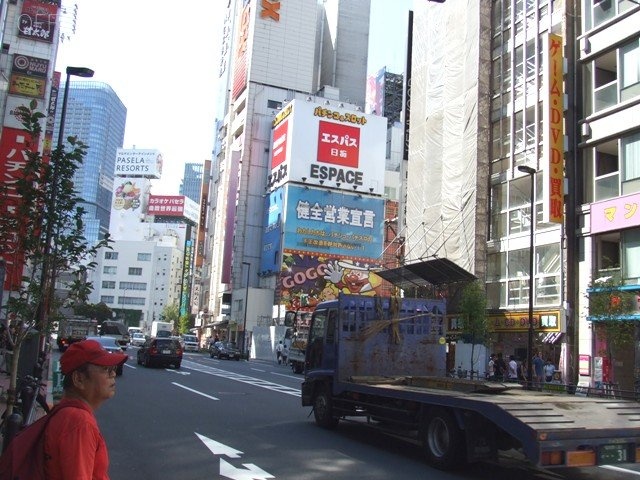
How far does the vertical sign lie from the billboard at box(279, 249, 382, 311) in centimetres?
4322

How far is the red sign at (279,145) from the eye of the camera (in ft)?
251

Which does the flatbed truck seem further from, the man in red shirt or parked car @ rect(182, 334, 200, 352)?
parked car @ rect(182, 334, 200, 352)

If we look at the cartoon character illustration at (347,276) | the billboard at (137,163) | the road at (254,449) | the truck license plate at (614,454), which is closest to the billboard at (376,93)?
the cartoon character illustration at (347,276)

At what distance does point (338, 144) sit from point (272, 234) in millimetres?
13943

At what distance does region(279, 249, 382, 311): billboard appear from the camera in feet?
231

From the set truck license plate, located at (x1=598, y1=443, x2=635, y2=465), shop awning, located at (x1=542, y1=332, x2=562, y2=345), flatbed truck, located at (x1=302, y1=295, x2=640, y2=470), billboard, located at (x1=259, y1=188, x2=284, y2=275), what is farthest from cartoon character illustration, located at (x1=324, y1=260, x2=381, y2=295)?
truck license plate, located at (x1=598, y1=443, x2=635, y2=465)

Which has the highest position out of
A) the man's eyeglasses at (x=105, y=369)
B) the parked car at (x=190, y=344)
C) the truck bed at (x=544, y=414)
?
the man's eyeglasses at (x=105, y=369)

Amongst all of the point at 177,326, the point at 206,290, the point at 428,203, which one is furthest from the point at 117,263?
the point at 428,203

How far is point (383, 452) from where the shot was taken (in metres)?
10.5

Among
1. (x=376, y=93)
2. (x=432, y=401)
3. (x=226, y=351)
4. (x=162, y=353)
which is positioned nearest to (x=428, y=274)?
(x=162, y=353)

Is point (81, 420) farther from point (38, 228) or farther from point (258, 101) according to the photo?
point (258, 101)

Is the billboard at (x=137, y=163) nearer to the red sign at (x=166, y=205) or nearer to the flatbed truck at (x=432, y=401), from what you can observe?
the red sign at (x=166, y=205)

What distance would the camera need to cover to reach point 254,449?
10250 mm

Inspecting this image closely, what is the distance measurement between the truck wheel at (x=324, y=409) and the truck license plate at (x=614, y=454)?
617 cm
